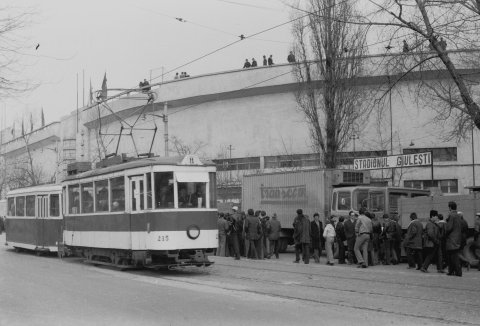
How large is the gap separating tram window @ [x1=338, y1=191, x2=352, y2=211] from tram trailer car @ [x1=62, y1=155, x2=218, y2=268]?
772 cm

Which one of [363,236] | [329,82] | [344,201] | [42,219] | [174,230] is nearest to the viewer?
[174,230]

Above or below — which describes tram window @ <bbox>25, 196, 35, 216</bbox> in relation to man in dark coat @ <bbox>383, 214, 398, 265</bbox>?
above

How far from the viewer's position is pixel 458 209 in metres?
18.1

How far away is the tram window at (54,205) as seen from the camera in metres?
23.0

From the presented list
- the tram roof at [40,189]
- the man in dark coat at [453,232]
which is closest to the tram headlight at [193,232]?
the man in dark coat at [453,232]

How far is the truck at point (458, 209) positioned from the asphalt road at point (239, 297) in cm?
92

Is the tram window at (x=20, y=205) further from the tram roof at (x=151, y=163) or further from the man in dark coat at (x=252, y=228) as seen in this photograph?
the man in dark coat at (x=252, y=228)

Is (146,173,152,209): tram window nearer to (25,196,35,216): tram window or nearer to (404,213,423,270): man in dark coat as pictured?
(404,213,423,270): man in dark coat

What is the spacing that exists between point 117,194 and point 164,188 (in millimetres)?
2102

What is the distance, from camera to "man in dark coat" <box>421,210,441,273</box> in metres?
16.2

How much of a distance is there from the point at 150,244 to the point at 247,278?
2.63m

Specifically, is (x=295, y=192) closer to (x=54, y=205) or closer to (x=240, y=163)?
(x=54, y=205)

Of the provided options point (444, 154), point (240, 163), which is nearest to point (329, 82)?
point (444, 154)

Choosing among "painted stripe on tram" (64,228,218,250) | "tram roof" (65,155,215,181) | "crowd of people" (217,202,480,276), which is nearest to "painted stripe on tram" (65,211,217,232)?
"painted stripe on tram" (64,228,218,250)
